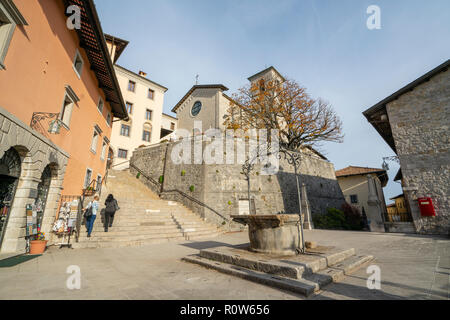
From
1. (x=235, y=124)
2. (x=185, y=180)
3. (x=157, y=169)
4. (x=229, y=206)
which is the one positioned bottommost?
(x=229, y=206)

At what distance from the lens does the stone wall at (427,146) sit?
933 centimetres

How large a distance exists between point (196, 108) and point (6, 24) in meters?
23.6

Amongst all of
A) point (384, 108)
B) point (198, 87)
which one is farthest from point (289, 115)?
point (198, 87)

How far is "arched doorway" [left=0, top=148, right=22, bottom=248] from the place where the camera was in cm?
578

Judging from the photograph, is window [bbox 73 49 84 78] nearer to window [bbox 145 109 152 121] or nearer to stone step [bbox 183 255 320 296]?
stone step [bbox 183 255 320 296]

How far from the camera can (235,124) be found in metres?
22.9

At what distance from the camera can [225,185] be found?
50.3 ft

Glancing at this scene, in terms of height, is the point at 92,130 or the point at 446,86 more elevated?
the point at 446,86

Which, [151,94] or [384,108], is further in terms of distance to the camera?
[151,94]

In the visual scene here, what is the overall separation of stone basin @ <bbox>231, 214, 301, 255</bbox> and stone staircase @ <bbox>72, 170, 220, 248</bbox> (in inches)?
219

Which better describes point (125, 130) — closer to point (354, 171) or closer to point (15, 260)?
point (15, 260)
